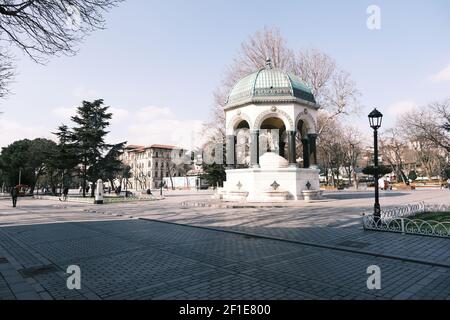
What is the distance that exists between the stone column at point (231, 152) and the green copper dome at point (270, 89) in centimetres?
276

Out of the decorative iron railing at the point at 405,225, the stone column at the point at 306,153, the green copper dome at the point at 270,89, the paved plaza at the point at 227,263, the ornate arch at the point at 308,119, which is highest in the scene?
the green copper dome at the point at 270,89

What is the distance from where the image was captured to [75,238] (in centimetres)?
1023

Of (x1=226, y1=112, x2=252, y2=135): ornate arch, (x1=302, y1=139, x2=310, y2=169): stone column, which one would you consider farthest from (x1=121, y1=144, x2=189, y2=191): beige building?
(x1=302, y1=139, x2=310, y2=169): stone column

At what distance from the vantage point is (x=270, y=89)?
23.2 m

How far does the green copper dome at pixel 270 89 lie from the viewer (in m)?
23.0

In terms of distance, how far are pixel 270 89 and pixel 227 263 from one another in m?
18.5

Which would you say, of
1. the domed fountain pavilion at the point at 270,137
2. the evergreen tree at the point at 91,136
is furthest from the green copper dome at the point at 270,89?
the evergreen tree at the point at 91,136

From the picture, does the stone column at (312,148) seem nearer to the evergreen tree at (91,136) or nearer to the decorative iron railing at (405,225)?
the decorative iron railing at (405,225)

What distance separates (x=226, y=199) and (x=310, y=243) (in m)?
15.7

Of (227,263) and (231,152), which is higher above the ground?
(231,152)

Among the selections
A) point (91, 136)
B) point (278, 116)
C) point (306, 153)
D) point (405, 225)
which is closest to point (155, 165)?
point (91, 136)

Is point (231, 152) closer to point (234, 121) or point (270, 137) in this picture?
point (234, 121)
